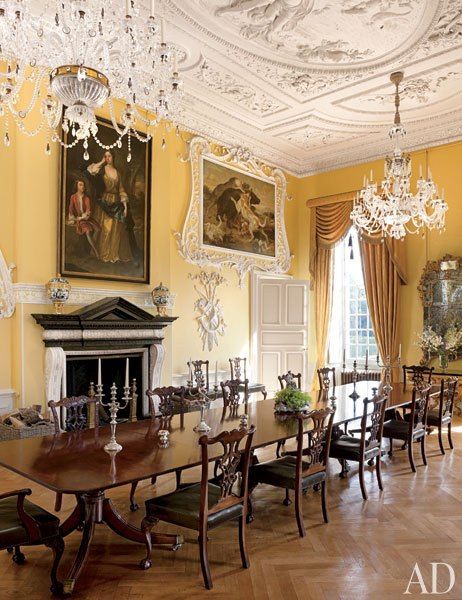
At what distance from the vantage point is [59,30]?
5.43 meters

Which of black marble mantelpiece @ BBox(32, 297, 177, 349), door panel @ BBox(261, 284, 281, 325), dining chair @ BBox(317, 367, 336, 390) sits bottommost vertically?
dining chair @ BBox(317, 367, 336, 390)

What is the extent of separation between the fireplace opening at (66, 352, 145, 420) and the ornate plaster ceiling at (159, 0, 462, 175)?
393cm

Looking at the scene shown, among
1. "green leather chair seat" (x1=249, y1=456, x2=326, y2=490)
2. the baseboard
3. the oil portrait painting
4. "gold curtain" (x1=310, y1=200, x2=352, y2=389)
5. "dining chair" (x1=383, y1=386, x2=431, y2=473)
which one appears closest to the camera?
"green leather chair seat" (x1=249, y1=456, x2=326, y2=490)

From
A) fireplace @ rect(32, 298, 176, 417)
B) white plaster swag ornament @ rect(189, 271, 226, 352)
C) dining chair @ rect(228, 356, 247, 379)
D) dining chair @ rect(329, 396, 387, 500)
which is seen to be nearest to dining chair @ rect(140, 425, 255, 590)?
dining chair @ rect(329, 396, 387, 500)

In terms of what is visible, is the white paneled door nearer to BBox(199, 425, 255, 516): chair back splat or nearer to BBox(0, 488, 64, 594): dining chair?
BBox(199, 425, 255, 516): chair back splat

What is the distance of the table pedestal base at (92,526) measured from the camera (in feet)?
9.77

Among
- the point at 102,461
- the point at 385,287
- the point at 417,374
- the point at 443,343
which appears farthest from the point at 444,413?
the point at 102,461

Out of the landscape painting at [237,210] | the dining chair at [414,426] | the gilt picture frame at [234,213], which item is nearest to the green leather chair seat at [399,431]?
the dining chair at [414,426]

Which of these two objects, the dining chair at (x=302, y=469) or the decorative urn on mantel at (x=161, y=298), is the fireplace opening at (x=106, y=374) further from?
the dining chair at (x=302, y=469)

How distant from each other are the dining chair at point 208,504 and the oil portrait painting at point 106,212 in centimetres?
397

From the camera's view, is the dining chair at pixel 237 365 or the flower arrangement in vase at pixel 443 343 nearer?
the flower arrangement in vase at pixel 443 343

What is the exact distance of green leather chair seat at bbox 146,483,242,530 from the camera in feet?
10.3

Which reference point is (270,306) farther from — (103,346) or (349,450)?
(349,450)

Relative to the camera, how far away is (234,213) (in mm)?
9148
